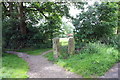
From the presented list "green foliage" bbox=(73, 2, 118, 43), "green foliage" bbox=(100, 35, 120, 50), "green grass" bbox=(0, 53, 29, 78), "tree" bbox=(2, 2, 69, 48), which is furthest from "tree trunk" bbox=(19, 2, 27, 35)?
"green foliage" bbox=(100, 35, 120, 50)

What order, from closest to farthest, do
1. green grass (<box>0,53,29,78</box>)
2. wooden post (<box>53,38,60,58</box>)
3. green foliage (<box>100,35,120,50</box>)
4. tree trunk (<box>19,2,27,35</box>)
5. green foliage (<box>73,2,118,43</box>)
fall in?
1. green grass (<box>0,53,29,78</box>)
2. wooden post (<box>53,38,60,58</box>)
3. green foliage (<box>100,35,120,50</box>)
4. green foliage (<box>73,2,118,43</box>)
5. tree trunk (<box>19,2,27,35</box>)

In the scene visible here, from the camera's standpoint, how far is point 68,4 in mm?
9359

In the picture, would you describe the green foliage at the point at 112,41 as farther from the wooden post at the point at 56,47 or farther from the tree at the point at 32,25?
the tree at the point at 32,25

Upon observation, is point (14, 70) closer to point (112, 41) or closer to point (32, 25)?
point (112, 41)

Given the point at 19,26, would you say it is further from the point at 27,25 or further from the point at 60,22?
the point at 60,22

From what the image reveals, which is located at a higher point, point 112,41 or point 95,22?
point 95,22

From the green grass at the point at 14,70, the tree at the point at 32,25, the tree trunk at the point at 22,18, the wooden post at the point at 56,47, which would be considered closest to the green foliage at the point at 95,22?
the wooden post at the point at 56,47

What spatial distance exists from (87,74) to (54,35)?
23.4ft

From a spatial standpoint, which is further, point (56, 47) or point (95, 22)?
point (95, 22)

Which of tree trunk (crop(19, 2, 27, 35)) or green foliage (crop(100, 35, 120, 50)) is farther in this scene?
tree trunk (crop(19, 2, 27, 35))

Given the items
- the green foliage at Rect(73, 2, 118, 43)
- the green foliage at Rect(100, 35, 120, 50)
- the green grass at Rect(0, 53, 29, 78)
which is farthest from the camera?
the green foliage at Rect(73, 2, 118, 43)

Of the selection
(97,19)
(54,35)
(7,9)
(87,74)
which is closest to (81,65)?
(87,74)

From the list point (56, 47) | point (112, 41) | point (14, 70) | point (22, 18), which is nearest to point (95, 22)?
point (112, 41)

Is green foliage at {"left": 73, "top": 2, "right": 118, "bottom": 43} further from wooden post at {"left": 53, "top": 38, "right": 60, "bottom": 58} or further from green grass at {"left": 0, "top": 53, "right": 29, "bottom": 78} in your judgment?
green grass at {"left": 0, "top": 53, "right": 29, "bottom": 78}
